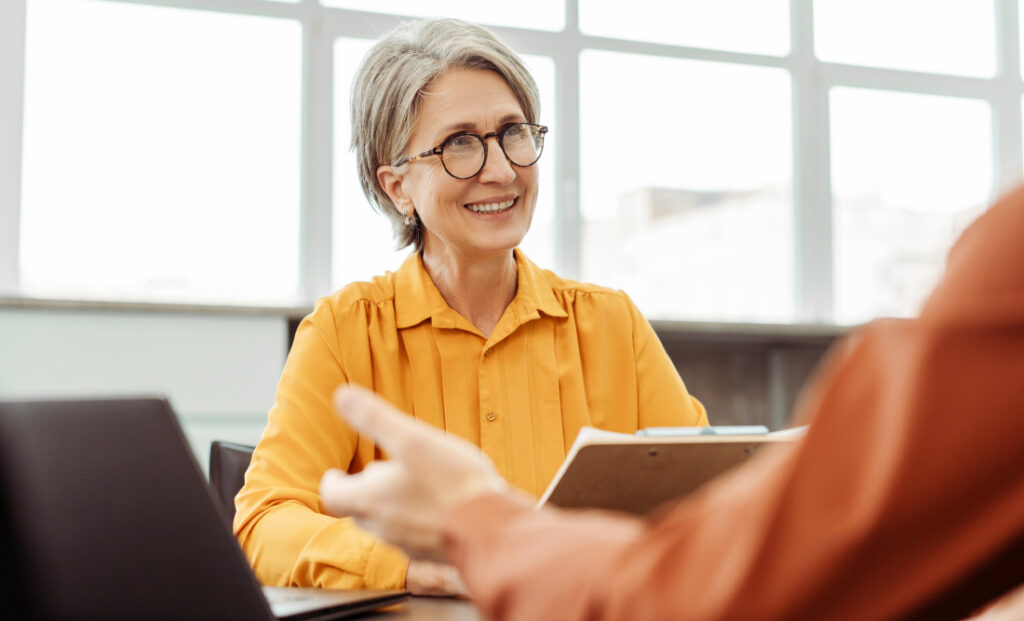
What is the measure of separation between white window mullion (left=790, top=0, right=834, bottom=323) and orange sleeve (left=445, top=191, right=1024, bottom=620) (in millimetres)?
4473

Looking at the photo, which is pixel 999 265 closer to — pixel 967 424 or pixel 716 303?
pixel 967 424

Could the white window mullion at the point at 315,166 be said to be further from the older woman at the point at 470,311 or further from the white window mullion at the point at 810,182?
the white window mullion at the point at 810,182

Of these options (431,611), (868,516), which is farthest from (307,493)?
(868,516)

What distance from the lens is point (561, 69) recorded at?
4.32 metres

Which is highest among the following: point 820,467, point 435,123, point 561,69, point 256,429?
point 561,69

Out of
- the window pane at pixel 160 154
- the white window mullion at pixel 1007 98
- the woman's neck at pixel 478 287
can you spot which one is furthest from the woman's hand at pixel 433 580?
the white window mullion at pixel 1007 98

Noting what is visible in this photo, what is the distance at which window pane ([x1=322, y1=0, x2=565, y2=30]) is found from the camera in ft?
13.9

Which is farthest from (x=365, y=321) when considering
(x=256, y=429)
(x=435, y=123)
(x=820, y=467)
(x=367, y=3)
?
(x=367, y=3)

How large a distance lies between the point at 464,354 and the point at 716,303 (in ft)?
10.3

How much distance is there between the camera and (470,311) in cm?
170

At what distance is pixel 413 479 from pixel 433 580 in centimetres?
51

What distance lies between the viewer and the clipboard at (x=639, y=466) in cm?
84

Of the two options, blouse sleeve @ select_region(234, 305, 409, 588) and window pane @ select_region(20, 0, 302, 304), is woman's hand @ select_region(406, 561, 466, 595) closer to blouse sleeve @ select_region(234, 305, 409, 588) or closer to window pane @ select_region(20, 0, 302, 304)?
blouse sleeve @ select_region(234, 305, 409, 588)

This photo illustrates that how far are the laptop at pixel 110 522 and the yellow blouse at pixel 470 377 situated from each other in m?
0.60
